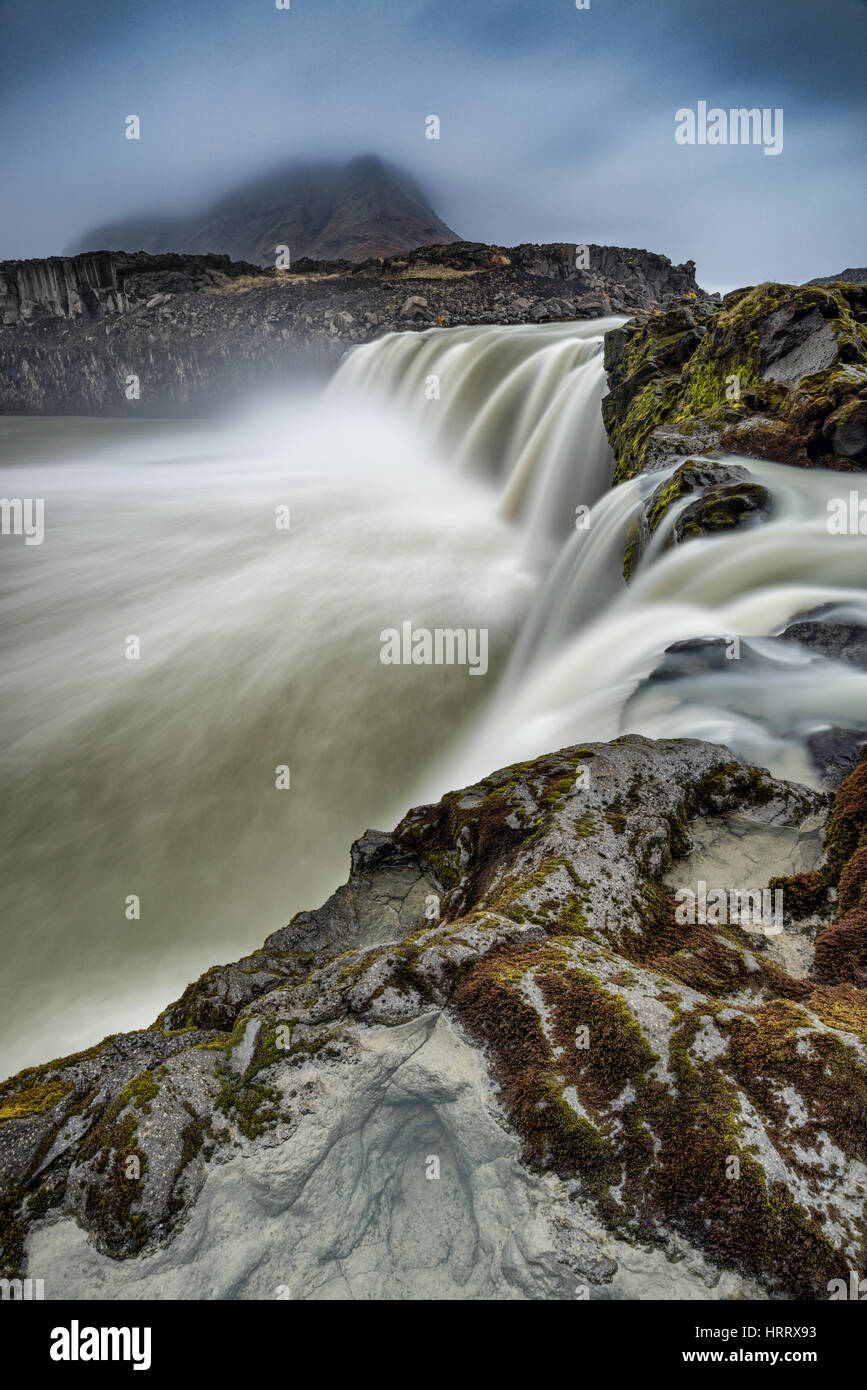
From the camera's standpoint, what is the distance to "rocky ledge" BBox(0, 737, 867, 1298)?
227 cm

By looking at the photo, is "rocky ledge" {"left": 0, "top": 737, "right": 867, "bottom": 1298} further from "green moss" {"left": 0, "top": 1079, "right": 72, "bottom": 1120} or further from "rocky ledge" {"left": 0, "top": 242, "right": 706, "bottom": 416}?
"rocky ledge" {"left": 0, "top": 242, "right": 706, "bottom": 416}

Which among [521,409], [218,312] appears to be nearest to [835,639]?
[521,409]

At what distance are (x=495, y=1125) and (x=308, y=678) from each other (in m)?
9.63

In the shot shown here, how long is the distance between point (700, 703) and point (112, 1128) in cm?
587

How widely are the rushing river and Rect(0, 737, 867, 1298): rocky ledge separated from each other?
3009 millimetres

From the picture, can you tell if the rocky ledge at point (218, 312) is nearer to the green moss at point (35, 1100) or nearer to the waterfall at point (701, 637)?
the waterfall at point (701, 637)

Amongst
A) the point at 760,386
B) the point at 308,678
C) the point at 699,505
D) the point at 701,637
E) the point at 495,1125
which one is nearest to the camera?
the point at 495,1125

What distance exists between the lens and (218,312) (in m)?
45.4

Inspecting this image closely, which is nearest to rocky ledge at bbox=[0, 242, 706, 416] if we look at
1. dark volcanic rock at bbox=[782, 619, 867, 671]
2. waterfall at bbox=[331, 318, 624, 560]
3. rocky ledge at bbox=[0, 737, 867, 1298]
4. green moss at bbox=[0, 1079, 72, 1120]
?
waterfall at bbox=[331, 318, 624, 560]

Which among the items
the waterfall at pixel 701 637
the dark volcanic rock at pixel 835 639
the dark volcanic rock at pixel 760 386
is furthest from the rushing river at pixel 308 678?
the dark volcanic rock at pixel 760 386

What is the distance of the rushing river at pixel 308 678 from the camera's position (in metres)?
7.17

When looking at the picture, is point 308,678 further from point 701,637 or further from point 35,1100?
point 35,1100

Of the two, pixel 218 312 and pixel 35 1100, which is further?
pixel 218 312

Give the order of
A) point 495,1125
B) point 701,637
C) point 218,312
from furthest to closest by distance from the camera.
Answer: point 218,312
point 701,637
point 495,1125
